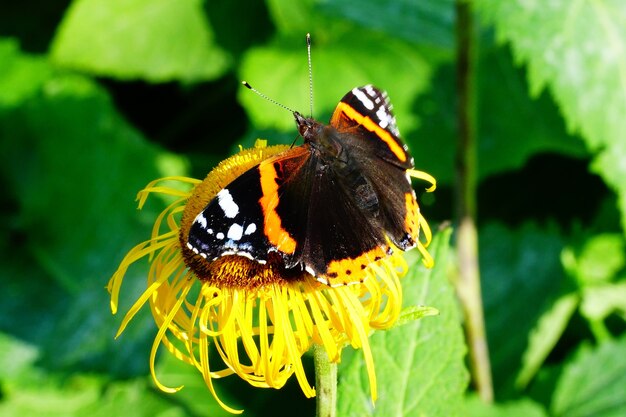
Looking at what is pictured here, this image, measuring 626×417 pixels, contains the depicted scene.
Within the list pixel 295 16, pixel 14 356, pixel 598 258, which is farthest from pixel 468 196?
pixel 14 356

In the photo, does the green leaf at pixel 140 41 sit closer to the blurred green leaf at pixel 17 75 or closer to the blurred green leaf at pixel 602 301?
the blurred green leaf at pixel 17 75

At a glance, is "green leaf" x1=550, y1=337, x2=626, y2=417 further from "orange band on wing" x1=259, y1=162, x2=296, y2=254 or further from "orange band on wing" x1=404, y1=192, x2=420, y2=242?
"orange band on wing" x1=259, y1=162, x2=296, y2=254

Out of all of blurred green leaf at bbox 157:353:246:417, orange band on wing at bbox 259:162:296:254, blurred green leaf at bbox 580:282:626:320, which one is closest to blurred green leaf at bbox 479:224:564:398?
blurred green leaf at bbox 580:282:626:320

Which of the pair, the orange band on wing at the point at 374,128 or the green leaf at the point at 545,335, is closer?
the orange band on wing at the point at 374,128

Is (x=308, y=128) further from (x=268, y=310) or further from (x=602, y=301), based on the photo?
(x=602, y=301)

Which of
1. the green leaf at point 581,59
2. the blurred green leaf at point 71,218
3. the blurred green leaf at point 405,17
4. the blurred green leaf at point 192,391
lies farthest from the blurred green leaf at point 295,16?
the blurred green leaf at point 192,391

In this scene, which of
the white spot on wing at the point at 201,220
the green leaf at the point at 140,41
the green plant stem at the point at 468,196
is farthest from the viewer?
the green leaf at the point at 140,41
